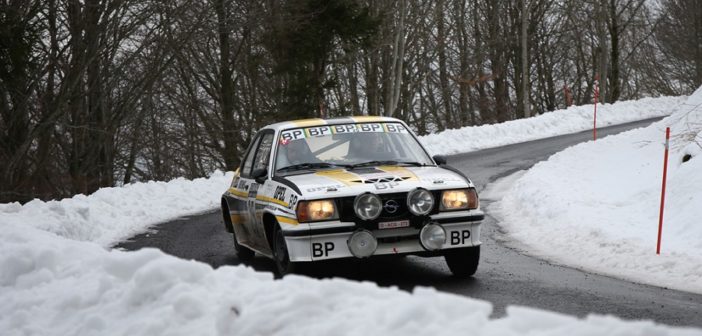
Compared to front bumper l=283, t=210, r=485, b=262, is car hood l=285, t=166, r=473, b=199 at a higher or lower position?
A: higher

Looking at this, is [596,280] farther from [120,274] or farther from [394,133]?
[120,274]

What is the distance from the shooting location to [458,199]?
8422 millimetres

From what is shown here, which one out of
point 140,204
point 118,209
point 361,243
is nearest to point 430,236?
point 361,243

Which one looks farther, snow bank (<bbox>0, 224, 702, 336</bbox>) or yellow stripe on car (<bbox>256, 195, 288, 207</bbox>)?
yellow stripe on car (<bbox>256, 195, 288, 207</bbox>)

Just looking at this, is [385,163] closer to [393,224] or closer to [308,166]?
[308,166]

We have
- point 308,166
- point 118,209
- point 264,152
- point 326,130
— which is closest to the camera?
point 308,166

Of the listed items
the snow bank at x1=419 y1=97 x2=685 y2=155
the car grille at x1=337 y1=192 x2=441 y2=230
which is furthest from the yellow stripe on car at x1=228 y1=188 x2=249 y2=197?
the snow bank at x1=419 y1=97 x2=685 y2=155

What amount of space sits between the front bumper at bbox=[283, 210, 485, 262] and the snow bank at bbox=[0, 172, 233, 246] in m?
2.60

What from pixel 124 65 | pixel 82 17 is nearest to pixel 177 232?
pixel 82 17

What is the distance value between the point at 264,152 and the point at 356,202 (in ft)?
7.63

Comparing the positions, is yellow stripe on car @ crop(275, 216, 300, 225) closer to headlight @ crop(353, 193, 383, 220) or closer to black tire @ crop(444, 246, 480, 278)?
headlight @ crop(353, 193, 383, 220)

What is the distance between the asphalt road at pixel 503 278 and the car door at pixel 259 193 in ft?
1.96

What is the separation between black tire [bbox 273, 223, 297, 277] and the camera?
8273 mm

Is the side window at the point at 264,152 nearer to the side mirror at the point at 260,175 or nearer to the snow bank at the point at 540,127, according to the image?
the side mirror at the point at 260,175
